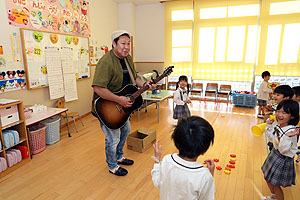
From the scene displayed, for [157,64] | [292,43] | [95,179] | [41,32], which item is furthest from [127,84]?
[292,43]

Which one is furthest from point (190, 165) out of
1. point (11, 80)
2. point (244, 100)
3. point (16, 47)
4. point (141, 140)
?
point (244, 100)

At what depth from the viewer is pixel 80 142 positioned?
10.9 ft

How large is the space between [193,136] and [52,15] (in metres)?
3.83

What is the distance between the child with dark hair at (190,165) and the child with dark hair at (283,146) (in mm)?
1006

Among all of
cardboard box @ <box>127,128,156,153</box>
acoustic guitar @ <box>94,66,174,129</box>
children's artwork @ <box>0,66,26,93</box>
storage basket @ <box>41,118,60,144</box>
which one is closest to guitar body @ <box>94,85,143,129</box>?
acoustic guitar @ <box>94,66,174,129</box>

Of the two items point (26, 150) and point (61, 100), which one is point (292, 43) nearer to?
point (61, 100)

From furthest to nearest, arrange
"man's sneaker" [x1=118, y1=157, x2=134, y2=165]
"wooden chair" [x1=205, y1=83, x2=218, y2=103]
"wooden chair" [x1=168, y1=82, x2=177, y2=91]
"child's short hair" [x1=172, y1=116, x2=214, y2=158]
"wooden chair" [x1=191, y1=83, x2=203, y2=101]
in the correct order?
"wooden chair" [x1=168, y1=82, x2=177, y2=91]
"wooden chair" [x1=191, y1=83, x2=203, y2=101]
"wooden chair" [x1=205, y1=83, x2=218, y2=103]
"man's sneaker" [x1=118, y1=157, x2=134, y2=165]
"child's short hair" [x1=172, y1=116, x2=214, y2=158]

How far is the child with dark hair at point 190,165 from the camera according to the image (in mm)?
895

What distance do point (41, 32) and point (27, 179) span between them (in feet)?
8.05

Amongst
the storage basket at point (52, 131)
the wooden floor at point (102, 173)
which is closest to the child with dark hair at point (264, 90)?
the wooden floor at point (102, 173)

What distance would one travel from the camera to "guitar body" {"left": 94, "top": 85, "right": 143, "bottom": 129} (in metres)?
2.03

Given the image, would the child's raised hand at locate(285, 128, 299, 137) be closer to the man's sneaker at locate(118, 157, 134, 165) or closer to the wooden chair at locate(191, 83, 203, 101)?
the man's sneaker at locate(118, 157, 134, 165)

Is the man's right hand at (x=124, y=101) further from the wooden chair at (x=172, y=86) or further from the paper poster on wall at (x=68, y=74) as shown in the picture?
the wooden chair at (x=172, y=86)

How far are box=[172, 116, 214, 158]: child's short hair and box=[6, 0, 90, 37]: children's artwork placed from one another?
10.8 feet
